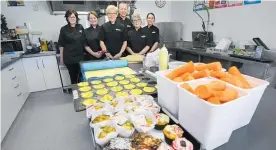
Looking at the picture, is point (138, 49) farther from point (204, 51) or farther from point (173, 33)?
point (173, 33)

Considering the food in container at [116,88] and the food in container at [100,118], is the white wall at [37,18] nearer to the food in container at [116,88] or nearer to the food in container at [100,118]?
the food in container at [116,88]

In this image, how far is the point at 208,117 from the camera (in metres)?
0.48

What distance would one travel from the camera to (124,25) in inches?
99.9

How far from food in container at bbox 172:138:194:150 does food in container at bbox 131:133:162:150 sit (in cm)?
5

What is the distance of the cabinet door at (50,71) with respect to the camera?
116 inches

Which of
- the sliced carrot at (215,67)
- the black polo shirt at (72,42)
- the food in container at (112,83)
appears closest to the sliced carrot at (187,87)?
the sliced carrot at (215,67)

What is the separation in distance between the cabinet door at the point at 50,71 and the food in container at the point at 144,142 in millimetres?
2887

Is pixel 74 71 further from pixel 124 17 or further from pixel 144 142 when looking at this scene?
pixel 144 142

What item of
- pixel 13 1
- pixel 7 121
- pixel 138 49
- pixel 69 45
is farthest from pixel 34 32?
pixel 138 49

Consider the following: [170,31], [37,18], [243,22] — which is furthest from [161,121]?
[37,18]

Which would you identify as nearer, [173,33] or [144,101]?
[144,101]

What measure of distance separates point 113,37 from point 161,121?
79.7 inches

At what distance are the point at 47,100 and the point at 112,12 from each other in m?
1.91

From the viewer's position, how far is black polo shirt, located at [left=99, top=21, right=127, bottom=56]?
2.42 meters
